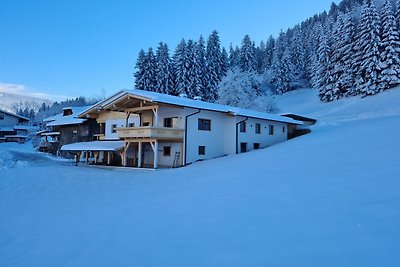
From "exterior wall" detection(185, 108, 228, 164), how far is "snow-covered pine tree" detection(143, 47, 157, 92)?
93.1 feet

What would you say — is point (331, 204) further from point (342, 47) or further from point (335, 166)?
point (342, 47)

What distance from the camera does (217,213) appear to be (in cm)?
670

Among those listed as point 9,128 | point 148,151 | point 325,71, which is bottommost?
point 148,151

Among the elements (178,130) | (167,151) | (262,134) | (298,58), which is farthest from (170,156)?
(298,58)

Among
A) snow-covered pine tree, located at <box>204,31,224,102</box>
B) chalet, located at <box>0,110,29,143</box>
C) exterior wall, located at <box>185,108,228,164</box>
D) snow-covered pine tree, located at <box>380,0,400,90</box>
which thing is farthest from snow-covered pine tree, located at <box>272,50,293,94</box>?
chalet, located at <box>0,110,29,143</box>

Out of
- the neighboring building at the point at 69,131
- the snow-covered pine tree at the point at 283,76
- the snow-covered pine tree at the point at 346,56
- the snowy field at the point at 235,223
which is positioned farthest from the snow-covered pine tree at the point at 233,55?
the snowy field at the point at 235,223

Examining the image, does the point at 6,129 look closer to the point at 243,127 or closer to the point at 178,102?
the point at 178,102

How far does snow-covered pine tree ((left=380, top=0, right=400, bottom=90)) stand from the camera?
127 feet

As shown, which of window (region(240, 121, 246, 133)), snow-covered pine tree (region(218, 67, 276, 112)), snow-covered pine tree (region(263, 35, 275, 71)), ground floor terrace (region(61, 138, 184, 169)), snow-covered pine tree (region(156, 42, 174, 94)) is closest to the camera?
ground floor terrace (region(61, 138, 184, 169))

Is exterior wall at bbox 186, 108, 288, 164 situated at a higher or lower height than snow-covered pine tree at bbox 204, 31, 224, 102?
lower

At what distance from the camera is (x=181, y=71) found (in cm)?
4891

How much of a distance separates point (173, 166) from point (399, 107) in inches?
1063

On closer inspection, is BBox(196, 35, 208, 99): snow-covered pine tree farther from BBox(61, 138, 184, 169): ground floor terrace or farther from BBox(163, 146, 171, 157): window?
BBox(163, 146, 171, 157): window

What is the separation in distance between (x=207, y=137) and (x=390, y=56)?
3089cm
